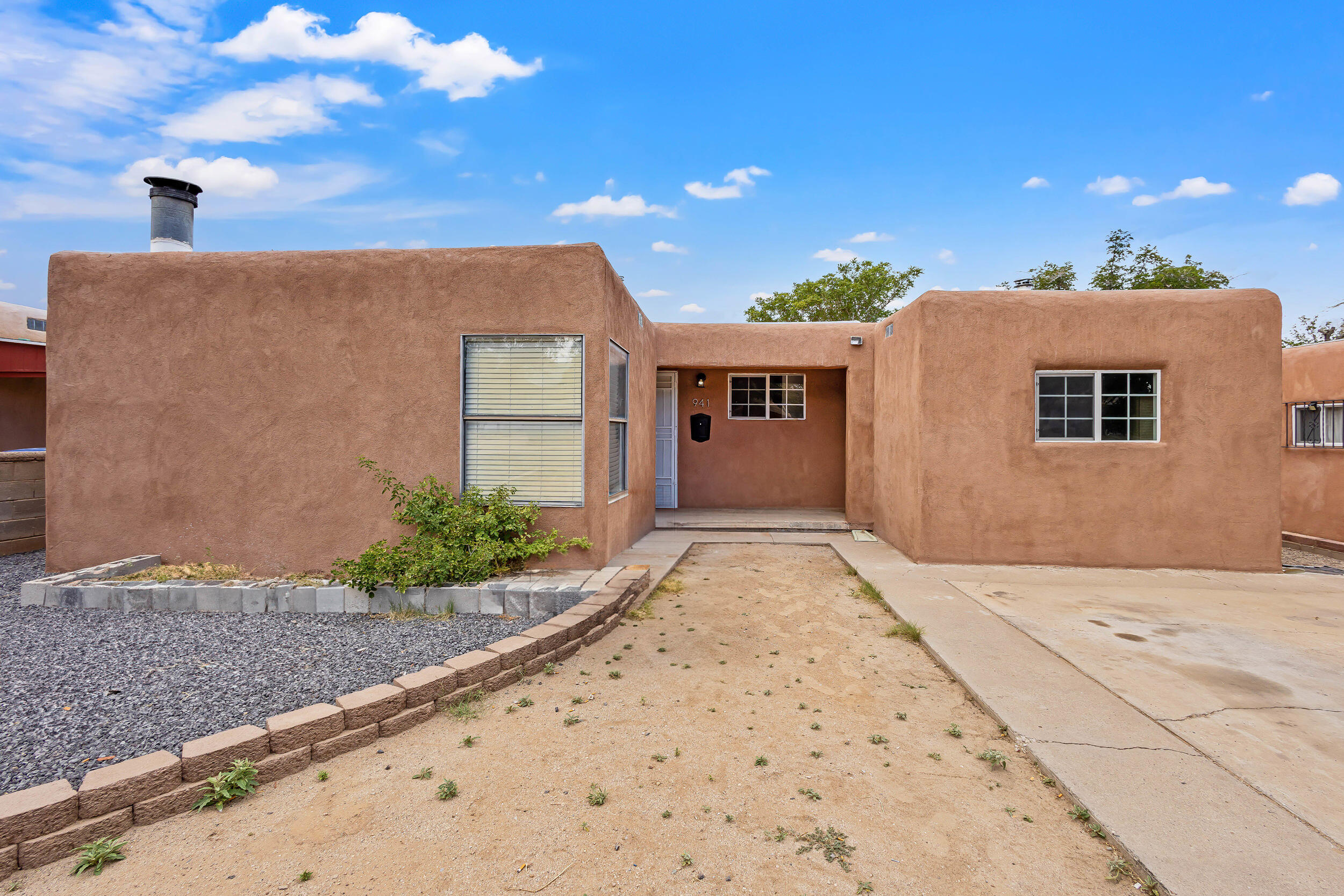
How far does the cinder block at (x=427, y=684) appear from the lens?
3.05 meters

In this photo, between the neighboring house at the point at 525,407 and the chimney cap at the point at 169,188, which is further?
the chimney cap at the point at 169,188

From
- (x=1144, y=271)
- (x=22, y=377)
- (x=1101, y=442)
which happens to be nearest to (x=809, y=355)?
(x=1101, y=442)

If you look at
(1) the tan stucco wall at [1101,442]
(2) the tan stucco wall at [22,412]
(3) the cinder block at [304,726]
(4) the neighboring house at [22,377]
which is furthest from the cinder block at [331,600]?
(2) the tan stucco wall at [22,412]

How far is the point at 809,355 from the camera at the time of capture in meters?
9.20

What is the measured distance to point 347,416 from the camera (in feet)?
18.6

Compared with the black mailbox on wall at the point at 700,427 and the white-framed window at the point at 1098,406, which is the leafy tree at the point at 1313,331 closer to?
the white-framed window at the point at 1098,406

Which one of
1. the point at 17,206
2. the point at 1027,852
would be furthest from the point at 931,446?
the point at 17,206

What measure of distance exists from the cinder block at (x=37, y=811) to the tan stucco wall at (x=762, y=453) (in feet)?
28.6

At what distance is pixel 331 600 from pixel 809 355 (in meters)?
7.24

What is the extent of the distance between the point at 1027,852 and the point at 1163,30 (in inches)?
539

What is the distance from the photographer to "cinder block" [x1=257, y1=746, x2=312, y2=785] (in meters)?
2.49

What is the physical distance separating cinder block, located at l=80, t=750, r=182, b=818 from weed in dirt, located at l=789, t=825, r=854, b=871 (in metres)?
2.47

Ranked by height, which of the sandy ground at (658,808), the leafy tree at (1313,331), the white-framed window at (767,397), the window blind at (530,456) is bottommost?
the sandy ground at (658,808)

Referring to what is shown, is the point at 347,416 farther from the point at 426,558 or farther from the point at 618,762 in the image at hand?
the point at 618,762
